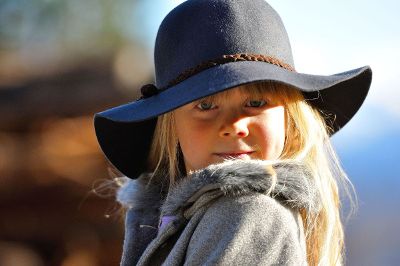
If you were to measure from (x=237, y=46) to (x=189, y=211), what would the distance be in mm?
400

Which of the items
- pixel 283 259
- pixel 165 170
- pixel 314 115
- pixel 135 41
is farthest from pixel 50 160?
pixel 283 259

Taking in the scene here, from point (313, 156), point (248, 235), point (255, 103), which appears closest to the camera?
point (248, 235)

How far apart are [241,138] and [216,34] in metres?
0.25

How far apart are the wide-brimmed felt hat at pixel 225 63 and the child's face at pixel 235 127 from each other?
70 millimetres

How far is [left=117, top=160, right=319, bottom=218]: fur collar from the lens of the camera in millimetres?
1510

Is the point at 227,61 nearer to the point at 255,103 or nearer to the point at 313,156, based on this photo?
the point at 255,103

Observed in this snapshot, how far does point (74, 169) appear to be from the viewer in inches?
196

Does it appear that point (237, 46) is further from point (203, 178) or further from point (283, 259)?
point (283, 259)

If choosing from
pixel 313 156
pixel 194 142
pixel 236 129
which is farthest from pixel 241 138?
pixel 313 156

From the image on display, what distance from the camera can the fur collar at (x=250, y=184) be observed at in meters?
1.51

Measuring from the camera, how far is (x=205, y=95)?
5.09ft


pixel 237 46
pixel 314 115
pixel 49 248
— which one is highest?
pixel 237 46

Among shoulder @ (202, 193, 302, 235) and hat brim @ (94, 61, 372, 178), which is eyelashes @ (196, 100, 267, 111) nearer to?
hat brim @ (94, 61, 372, 178)

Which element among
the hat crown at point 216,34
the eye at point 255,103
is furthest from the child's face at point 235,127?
the hat crown at point 216,34
